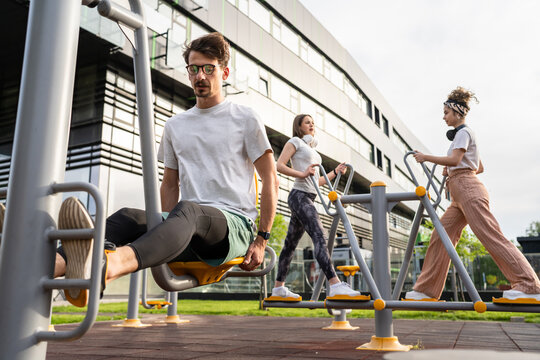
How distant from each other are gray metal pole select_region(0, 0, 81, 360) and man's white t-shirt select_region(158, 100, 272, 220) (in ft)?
2.98

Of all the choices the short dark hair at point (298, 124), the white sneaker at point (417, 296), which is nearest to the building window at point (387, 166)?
the short dark hair at point (298, 124)

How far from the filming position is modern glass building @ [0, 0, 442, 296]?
13.2 m

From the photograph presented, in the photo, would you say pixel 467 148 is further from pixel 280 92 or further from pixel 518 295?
pixel 280 92

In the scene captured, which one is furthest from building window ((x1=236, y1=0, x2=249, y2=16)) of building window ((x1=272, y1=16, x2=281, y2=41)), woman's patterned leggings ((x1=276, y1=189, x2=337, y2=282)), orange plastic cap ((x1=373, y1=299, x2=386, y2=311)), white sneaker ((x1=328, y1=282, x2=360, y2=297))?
orange plastic cap ((x1=373, y1=299, x2=386, y2=311))

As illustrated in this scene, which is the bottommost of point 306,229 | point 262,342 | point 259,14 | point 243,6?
point 262,342

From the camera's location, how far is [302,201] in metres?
4.72

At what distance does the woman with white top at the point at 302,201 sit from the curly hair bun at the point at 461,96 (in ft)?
4.11

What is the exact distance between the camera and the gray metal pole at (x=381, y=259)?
4.00 metres

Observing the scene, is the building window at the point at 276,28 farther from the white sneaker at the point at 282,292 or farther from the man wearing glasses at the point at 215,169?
the man wearing glasses at the point at 215,169

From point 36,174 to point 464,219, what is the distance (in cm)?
355

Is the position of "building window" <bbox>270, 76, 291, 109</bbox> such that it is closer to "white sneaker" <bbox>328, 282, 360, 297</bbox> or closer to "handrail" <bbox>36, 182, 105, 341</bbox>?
"white sneaker" <bbox>328, 282, 360, 297</bbox>

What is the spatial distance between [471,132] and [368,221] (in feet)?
87.3

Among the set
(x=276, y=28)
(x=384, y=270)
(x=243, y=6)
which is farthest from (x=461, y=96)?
(x=276, y=28)

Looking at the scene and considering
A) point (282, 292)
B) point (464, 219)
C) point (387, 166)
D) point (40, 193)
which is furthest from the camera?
point (387, 166)
